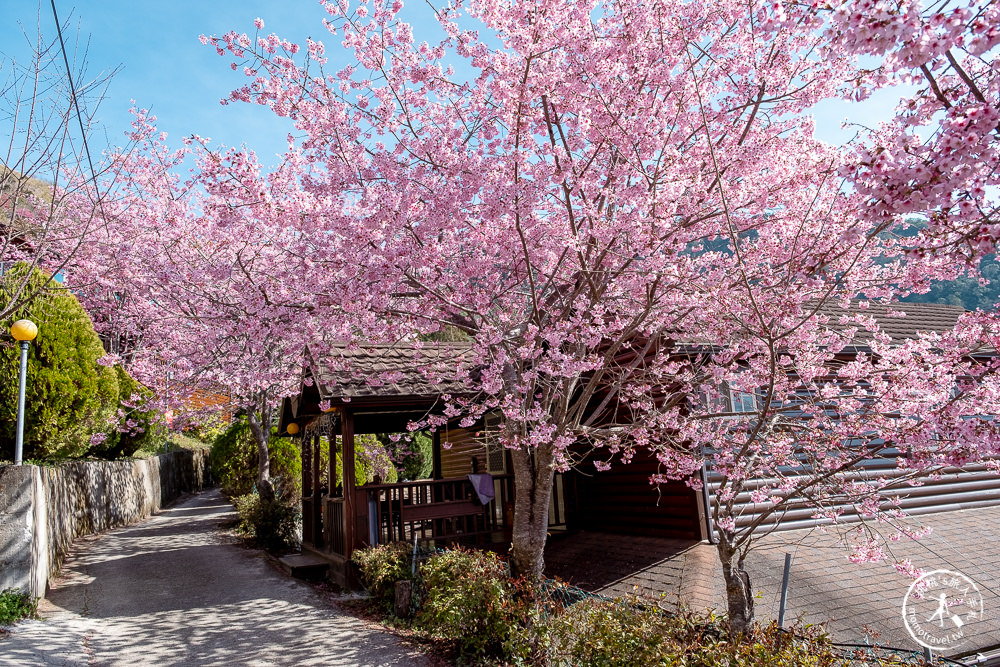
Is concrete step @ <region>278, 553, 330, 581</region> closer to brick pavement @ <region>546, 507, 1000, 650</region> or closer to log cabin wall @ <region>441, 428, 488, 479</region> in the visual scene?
log cabin wall @ <region>441, 428, 488, 479</region>

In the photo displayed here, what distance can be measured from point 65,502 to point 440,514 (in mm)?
7677

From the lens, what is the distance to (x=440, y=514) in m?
10.3

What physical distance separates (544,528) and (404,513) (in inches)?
147

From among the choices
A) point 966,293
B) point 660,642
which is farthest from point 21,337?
point 966,293

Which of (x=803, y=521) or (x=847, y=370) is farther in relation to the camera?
(x=803, y=521)

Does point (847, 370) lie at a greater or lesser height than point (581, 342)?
lesser

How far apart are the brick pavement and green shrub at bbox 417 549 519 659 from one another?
198 centimetres

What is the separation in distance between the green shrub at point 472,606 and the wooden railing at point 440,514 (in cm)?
257

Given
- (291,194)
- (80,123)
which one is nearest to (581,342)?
(291,194)

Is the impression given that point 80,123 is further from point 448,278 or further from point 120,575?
point 120,575

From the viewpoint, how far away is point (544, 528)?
709cm

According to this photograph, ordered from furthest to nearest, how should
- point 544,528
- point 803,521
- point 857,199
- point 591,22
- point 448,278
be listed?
point 803,521, point 544,528, point 448,278, point 591,22, point 857,199

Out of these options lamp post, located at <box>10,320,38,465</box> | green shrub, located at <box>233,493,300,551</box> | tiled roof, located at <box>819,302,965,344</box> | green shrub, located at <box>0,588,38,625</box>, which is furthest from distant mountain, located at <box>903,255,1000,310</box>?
green shrub, located at <box>0,588,38,625</box>

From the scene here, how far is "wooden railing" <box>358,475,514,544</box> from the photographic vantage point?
401 inches
